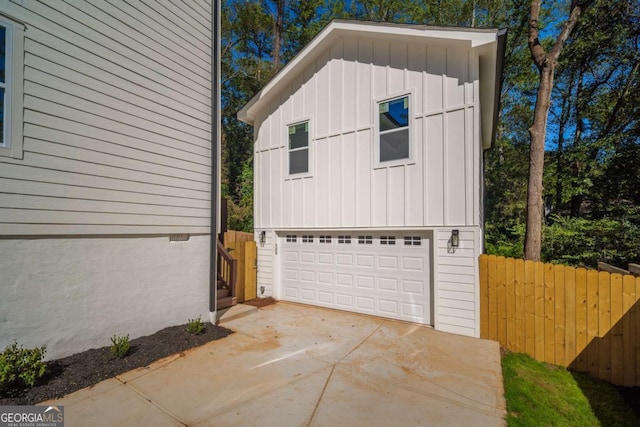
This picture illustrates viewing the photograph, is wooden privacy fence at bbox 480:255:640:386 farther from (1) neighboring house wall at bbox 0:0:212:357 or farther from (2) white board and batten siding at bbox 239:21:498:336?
(1) neighboring house wall at bbox 0:0:212:357

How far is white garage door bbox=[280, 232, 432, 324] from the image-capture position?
20.1 ft

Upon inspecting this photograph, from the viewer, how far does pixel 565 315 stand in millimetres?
4641

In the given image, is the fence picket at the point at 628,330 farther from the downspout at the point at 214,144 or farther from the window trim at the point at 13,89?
the window trim at the point at 13,89

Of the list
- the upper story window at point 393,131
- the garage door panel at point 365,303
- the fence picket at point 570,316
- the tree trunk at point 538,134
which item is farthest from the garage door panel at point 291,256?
the tree trunk at point 538,134

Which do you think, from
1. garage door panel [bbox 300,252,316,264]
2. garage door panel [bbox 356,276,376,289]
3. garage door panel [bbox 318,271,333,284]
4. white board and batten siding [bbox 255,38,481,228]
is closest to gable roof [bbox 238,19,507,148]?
white board and batten siding [bbox 255,38,481,228]

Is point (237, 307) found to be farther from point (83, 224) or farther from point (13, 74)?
point (13, 74)

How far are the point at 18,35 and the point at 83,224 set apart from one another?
2426 mm

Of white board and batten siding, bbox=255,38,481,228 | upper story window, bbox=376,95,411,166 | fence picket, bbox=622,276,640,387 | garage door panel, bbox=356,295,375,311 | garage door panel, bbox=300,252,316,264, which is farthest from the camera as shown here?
garage door panel, bbox=300,252,316,264

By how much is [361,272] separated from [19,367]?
18.5ft

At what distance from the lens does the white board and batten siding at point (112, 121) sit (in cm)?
364

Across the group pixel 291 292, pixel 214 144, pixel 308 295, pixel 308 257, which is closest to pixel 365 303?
pixel 308 295

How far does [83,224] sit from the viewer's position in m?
4.06

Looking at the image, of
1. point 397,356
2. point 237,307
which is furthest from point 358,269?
point 237,307

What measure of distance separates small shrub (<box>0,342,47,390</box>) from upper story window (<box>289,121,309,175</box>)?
5.90 metres
